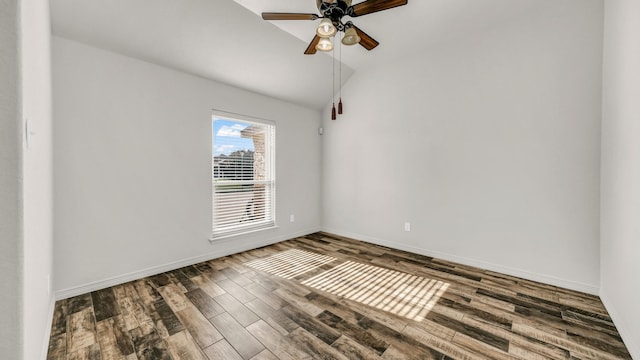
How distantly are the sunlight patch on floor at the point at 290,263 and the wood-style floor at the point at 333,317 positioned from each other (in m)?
0.04

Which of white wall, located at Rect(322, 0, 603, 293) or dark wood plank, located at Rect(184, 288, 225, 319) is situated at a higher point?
white wall, located at Rect(322, 0, 603, 293)

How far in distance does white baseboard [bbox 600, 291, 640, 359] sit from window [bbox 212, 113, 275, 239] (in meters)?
3.98

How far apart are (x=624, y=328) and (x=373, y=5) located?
3107 mm

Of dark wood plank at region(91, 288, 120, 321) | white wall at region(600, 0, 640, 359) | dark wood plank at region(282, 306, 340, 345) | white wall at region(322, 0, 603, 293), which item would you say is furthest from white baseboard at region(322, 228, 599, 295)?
dark wood plank at region(91, 288, 120, 321)

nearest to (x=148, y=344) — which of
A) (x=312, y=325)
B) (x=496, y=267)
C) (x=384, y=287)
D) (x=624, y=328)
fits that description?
(x=312, y=325)

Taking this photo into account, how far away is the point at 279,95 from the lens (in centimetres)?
423

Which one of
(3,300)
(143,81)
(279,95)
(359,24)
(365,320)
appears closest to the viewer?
(3,300)

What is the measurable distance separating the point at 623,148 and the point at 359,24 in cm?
275

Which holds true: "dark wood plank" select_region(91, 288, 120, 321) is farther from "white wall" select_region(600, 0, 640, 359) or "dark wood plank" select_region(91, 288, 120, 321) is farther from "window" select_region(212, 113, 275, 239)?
"white wall" select_region(600, 0, 640, 359)

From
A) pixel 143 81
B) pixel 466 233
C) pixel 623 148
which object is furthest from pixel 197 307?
pixel 623 148

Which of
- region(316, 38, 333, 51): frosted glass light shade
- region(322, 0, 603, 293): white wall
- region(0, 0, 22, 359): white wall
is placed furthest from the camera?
region(322, 0, 603, 293): white wall

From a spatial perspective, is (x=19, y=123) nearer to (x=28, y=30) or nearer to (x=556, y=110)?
(x=28, y=30)

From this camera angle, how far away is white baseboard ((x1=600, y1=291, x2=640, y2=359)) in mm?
1635

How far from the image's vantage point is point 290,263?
3.39 meters
